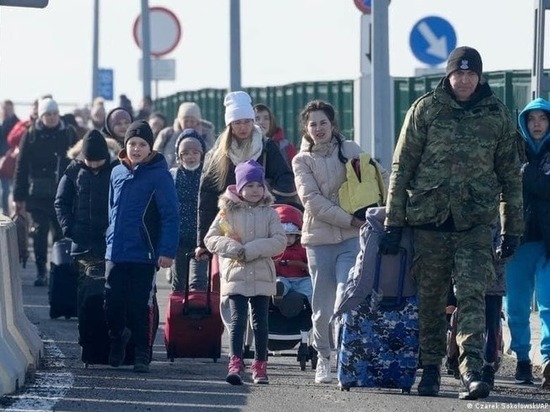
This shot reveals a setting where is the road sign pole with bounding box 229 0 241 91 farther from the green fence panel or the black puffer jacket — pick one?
the black puffer jacket

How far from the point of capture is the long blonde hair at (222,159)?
51.8 ft

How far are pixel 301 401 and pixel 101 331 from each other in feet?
8.16

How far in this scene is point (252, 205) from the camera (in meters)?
15.0

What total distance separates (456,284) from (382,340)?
2.09 ft

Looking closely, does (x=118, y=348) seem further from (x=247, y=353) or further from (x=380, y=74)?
(x=380, y=74)

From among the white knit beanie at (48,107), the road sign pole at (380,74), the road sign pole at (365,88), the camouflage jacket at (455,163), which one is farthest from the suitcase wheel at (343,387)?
the white knit beanie at (48,107)

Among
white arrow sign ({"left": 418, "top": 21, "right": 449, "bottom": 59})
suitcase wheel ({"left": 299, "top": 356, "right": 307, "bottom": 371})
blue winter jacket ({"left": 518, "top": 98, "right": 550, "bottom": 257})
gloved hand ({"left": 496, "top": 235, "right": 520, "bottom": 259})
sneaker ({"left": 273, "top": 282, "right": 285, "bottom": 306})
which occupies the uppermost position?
white arrow sign ({"left": 418, "top": 21, "right": 449, "bottom": 59})

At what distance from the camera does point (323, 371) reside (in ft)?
48.8

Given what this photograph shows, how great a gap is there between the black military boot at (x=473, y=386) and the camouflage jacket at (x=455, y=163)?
93cm

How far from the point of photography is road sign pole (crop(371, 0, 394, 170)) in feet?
66.0

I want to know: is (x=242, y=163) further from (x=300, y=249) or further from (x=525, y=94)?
(x=525, y=94)

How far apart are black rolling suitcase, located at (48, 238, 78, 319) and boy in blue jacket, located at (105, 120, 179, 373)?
12.0 feet

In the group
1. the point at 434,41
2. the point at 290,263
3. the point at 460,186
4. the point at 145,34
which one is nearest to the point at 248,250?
the point at 290,263

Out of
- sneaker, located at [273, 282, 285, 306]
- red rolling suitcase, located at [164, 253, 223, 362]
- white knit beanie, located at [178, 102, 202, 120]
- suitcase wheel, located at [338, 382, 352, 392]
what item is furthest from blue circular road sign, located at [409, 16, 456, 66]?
suitcase wheel, located at [338, 382, 352, 392]
